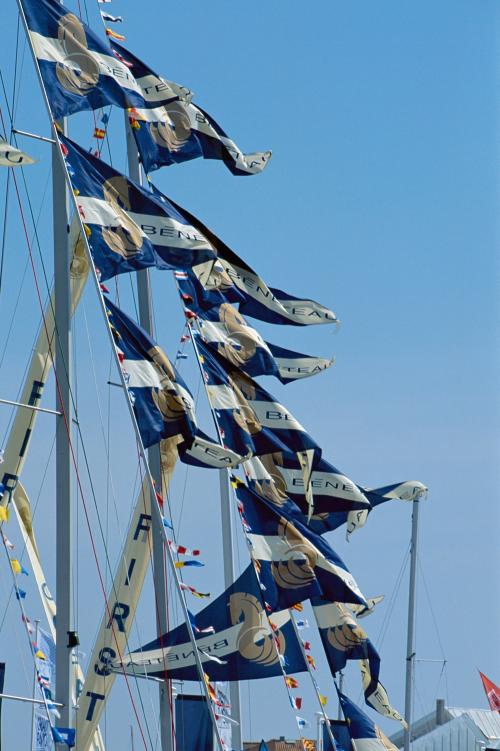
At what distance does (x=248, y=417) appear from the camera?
924 inches

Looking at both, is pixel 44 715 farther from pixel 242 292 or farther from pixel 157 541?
pixel 242 292

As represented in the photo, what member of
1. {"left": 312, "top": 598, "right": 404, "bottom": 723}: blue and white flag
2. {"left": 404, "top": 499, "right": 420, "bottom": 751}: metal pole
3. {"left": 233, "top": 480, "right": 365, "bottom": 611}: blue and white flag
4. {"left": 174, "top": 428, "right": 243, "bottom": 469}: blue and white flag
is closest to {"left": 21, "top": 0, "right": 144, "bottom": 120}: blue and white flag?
{"left": 174, "top": 428, "right": 243, "bottom": 469}: blue and white flag

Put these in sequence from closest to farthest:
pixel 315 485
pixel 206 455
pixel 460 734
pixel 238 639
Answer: pixel 206 455 < pixel 238 639 < pixel 315 485 < pixel 460 734

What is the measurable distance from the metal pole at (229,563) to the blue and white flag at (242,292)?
344cm

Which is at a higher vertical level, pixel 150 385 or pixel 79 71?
pixel 79 71

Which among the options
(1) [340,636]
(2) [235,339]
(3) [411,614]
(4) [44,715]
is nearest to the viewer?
(4) [44,715]

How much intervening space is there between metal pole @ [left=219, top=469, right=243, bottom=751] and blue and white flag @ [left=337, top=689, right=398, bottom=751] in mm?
4194

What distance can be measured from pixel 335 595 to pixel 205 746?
11.7ft

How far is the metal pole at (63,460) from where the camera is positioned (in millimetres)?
17875

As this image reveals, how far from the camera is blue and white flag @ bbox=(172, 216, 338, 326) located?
23.5 metres

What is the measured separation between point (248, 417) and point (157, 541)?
2228 mm

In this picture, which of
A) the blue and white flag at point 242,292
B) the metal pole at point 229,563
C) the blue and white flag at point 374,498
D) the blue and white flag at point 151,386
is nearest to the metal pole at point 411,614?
the blue and white flag at point 374,498

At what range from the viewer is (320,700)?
79.7ft

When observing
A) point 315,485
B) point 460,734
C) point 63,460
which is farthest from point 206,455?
point 460,734
